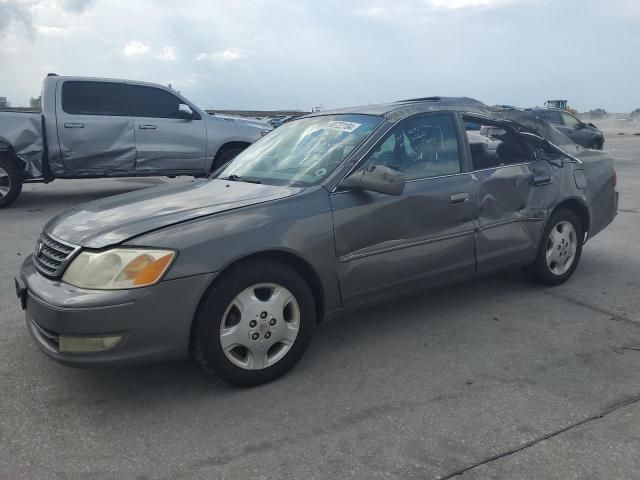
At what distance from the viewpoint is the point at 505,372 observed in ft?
11.1

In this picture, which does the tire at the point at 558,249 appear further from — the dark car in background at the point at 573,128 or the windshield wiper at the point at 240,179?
the dark car in background at the point at 573,128

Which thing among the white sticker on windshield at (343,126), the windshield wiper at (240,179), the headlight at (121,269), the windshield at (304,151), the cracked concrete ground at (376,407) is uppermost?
the white sticker on windshield at (343,126)

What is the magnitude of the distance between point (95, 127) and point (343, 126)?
242 inches

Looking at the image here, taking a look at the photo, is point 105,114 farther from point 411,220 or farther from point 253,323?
point 253,323

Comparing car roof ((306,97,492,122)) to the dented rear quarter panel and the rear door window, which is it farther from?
the dented rear quarter panel

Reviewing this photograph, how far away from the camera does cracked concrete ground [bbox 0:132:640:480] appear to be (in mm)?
2525

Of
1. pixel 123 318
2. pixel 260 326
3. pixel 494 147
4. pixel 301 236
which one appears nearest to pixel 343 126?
pixel 301 236

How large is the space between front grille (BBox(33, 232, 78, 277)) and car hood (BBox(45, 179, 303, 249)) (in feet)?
0.13

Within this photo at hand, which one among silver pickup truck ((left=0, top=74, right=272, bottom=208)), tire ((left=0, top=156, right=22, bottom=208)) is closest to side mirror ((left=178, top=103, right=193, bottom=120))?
silver pickup truck ((left=0, top=74, right=272, bottom=208))

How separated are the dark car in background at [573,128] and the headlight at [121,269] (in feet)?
57.5

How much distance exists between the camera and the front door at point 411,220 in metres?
3.53

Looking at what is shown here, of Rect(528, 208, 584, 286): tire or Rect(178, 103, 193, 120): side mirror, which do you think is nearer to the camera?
Rect(528, 208, 584, 286): tire

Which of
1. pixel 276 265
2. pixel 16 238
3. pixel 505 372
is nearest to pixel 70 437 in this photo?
pixel 276 265

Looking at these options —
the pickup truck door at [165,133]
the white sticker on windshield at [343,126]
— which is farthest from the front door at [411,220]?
the pickup truck door at [165,133]
